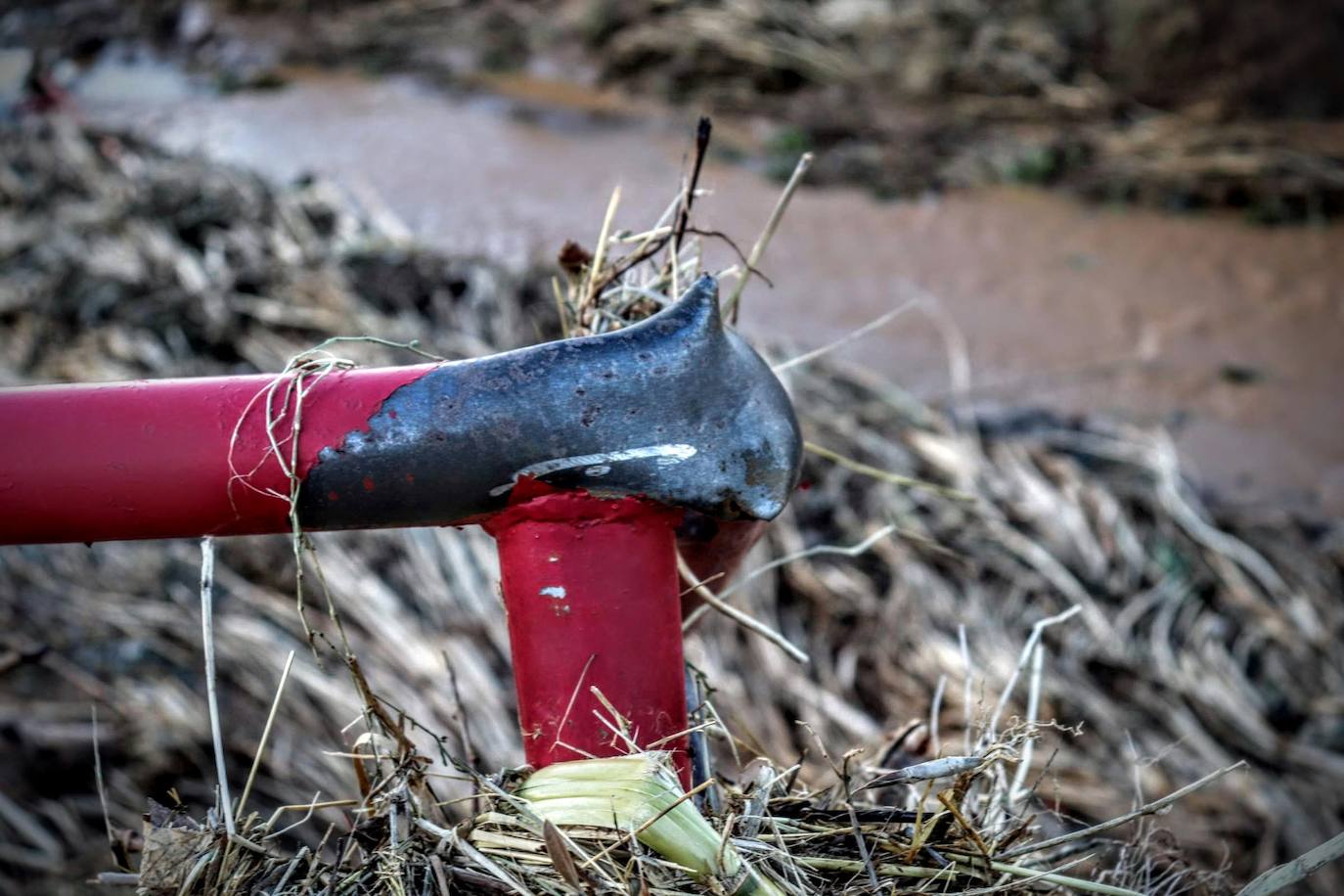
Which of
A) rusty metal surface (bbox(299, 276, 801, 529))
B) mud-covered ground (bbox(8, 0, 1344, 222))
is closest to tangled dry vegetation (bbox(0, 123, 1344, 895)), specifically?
rusty metal surface (bbox(299, 276, 801, 529))

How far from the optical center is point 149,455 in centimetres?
101

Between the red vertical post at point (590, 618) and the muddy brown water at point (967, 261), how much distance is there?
248 centimetres

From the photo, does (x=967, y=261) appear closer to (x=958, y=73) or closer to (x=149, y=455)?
(x=958, y=73)

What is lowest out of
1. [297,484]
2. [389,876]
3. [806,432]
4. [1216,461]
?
[1216,461]

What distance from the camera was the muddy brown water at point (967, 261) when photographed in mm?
3779

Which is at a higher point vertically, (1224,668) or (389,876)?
(389,876)

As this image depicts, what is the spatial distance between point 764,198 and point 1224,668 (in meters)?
2.77

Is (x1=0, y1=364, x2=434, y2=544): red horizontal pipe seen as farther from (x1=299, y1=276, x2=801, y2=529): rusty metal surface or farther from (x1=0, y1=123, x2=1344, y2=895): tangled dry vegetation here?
(x1=0, y1=123, x2=1344, y2=895): tangled dry vegetation

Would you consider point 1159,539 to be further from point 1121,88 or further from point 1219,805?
point 1121,88

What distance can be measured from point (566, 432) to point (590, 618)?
158 mm

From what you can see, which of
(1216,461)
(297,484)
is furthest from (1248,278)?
(297,484)

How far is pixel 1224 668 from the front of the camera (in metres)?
2.73

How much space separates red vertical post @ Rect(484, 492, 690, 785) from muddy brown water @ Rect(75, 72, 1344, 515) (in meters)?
2.48

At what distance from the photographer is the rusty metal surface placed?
1.04 meters
